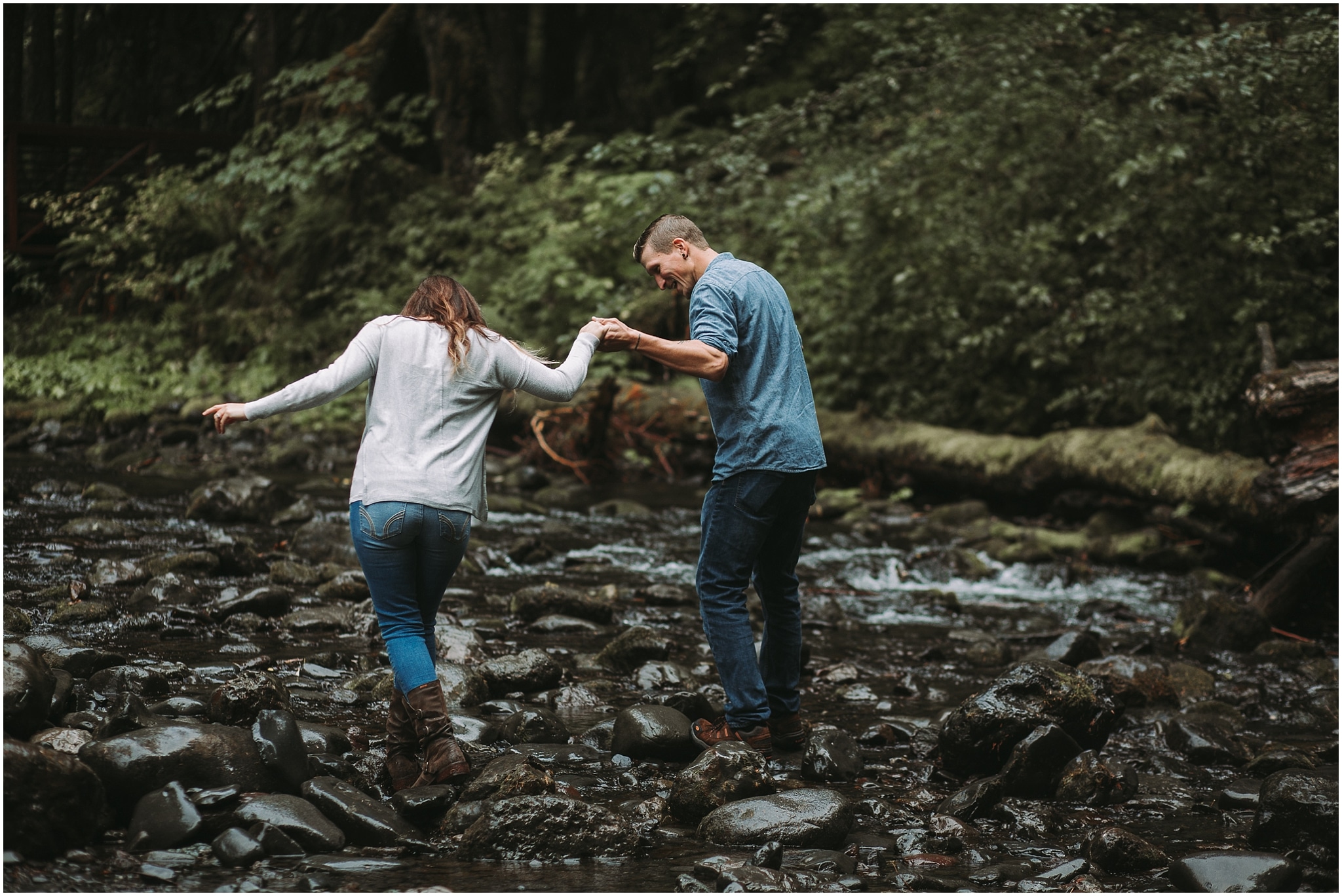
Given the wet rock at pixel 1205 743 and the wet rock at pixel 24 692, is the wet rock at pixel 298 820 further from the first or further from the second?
the wet rock at pixel 1205 743

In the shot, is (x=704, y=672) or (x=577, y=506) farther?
(x=577, y=506)

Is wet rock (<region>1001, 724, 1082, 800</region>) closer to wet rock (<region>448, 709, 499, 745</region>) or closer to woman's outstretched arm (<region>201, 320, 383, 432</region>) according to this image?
wet rock (<region>448, 709, 499, 745</region>)

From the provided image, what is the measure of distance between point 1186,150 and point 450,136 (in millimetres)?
13504

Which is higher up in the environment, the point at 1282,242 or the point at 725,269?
the point at 1282,242

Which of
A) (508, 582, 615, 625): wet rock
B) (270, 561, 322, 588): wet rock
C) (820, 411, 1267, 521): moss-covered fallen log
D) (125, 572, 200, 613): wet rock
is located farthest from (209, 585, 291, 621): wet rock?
(820, 411, 1267, 521): moss-covered fallen log

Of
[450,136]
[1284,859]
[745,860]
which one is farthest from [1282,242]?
[450,136]

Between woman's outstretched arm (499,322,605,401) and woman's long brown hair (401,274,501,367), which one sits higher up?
woman's long brown hair (401,274,501,367)

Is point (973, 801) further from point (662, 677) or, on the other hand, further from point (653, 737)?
point (662, 677)

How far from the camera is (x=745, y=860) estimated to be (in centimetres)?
315

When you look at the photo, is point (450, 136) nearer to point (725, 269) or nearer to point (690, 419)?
point (690, 419)

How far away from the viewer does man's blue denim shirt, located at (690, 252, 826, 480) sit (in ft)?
13.4

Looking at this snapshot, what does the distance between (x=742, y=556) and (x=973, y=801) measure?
125 cm

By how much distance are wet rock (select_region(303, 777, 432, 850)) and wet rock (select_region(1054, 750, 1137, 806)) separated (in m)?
2.40

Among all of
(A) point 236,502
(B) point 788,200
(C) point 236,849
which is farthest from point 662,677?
(B) point 788,200
